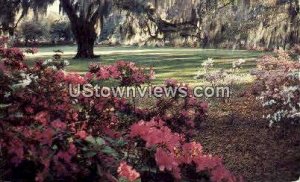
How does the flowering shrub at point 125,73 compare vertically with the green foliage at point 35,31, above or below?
above

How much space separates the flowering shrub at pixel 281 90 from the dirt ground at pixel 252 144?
286 mm

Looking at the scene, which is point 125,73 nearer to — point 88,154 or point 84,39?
point 88,154

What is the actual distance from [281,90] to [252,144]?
0.95 meters

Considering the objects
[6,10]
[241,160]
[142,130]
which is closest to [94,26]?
[6,10]

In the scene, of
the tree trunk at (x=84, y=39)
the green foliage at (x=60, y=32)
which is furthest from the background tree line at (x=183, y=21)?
the green foliage at (x=60, y=32)

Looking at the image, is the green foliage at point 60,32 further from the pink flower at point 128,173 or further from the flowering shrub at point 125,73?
the pink flower at point 128,173

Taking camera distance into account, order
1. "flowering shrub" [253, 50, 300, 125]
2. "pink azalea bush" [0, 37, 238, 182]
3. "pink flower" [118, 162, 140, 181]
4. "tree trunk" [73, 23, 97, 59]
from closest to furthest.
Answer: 1. "pink flower" [118, 162, 140, 181]
2. "pink azalea bush" [0, 37, 238, 182]
3. "flowering shrub" [253, 50, 300, 125]
4. "tree trunk" [73, 23, 97, 59]

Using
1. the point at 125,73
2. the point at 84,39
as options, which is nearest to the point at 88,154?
the point at 125,73

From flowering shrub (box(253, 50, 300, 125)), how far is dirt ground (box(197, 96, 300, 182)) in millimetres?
286

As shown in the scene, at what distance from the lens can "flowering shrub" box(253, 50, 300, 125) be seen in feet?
24.5

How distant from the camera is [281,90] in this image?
28.2 feet

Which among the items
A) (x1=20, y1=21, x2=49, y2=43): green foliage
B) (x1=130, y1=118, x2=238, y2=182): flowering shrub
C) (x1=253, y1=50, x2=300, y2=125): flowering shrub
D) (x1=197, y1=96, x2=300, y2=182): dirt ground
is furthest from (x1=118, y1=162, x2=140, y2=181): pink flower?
(x1=20, y1=21, x2=49, y2=43): green foliage

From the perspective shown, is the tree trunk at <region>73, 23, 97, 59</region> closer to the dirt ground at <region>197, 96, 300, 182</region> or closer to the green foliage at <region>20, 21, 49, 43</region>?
the green foliage at <region>20, 21, 49, 43</region>

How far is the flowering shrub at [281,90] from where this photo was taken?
7464 millimetres
